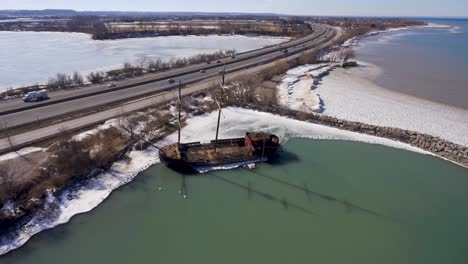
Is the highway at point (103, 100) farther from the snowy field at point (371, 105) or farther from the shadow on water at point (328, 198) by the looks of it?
the shadow on water at point (328, 198)

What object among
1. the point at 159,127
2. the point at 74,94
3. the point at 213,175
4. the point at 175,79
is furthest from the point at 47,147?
the point at 175,79

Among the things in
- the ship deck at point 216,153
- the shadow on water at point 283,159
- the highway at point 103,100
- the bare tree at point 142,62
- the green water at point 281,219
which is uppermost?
the bare tree at point 142,62

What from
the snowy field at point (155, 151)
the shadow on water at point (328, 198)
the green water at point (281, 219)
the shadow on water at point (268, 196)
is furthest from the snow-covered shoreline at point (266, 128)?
the shadow on water at point (328, 198)

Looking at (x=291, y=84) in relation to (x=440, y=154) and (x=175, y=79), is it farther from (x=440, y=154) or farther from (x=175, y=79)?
(x=440, y=154)

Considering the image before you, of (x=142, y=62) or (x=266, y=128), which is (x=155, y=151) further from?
(x=142, y=62)

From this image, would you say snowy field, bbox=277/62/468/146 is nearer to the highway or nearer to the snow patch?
the highway

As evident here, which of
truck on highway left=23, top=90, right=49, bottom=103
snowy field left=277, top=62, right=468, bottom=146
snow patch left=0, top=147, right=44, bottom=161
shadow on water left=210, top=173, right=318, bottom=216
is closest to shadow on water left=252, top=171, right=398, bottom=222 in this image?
shadow on water left=210, top=173, right=318, bottom=216
